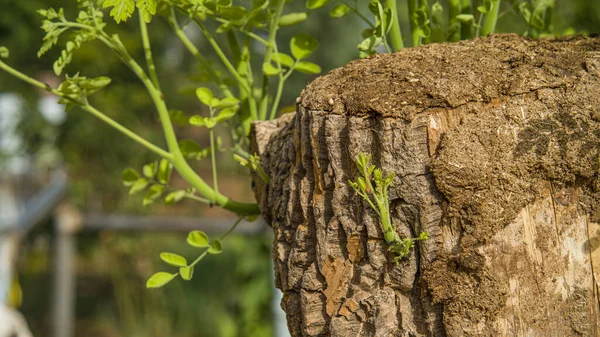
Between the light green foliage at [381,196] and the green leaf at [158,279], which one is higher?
the light green foliage at [381,196]

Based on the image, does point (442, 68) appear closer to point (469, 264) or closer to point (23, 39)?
point (469, 264)

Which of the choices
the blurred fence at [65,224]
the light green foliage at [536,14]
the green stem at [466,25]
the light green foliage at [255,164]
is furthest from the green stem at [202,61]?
the blurred fence at [65,224]

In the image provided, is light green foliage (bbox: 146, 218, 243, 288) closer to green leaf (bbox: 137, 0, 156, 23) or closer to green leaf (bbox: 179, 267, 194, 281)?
green leaf (bbox: 179, 267, 194, 281)

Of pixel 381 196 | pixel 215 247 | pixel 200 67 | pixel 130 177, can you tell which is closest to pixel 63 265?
pixel 130 177

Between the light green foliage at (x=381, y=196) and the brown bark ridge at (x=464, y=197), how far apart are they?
16mm

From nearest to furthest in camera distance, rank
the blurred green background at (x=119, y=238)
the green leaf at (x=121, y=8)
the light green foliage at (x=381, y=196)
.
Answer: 1. the light green foliage at (x=381, y=196)
2. the green leaf at (x=121, y=8)
3. the blurred green background at (x=119, y=238)

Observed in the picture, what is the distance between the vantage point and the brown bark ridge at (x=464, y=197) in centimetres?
87

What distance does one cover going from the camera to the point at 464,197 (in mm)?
869

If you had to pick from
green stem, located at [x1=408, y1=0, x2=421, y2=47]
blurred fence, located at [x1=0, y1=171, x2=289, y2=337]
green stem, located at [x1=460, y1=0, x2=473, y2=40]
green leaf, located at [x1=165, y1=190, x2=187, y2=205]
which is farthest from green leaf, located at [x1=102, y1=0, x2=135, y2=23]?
blurred fence, located at [x1=0, y1=171, x2=289, y2=337]

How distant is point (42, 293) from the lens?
7266 mm

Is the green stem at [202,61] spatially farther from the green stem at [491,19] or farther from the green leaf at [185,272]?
the green stem at [491,19]

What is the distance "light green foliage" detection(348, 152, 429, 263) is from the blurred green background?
4692 millimetres

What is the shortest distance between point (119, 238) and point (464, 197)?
19.8ft

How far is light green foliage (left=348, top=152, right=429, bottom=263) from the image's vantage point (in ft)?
2.79
